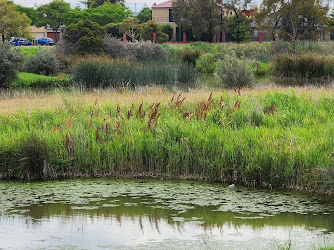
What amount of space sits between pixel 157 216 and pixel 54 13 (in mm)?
74950

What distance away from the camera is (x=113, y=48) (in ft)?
121

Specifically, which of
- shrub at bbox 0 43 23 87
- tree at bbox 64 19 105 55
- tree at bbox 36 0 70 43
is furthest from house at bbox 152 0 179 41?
shrub at bbox 0 43 23 87

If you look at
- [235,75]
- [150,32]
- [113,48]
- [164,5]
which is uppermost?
[164,5]

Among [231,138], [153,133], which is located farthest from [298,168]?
[153,133]

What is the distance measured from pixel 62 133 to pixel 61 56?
2502 centimetres

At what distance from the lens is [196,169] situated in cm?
980

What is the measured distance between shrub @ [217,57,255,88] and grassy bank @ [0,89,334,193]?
25.6ft

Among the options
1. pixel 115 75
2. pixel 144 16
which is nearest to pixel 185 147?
pixel 115 75

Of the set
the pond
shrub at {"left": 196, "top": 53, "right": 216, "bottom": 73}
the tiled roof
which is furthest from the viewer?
the tiled roof

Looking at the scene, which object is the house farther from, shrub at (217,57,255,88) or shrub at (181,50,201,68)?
shrub at (217,57,255,88)

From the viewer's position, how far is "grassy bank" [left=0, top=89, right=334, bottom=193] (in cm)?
907

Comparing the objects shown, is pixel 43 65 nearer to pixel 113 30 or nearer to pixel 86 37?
pixel 86 37

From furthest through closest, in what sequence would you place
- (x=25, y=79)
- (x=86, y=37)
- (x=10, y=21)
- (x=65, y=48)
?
1. (x=10, y=21)
2. (x=65, y=48)
3. (x=86, y=37)
4. (x=25, y=79)

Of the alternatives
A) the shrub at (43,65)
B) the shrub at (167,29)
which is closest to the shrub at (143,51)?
the shrub at (43,65)
